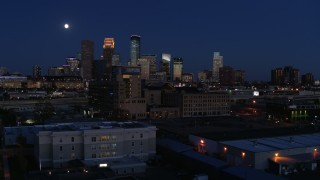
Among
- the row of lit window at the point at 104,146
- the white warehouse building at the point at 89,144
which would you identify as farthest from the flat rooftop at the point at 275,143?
the row of lit window at the point at 104,146

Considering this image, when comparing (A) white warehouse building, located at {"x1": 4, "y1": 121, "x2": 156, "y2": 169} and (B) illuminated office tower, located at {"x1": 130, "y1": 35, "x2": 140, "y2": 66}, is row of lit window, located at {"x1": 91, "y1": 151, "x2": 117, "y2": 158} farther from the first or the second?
(B) illuminated office tower, located at {"x1": 130, "y1": 35, "x2": 140, "y2": 66}

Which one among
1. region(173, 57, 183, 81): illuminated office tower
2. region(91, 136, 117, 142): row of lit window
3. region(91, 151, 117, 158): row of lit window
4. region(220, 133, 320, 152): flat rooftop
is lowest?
region(91, 151, 117, 158): row of lit window

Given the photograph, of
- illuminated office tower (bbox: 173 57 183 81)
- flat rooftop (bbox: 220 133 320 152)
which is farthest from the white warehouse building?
illuminated office tower (bbox: 173 57 183 81)

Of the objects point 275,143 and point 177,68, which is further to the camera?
point 177,68

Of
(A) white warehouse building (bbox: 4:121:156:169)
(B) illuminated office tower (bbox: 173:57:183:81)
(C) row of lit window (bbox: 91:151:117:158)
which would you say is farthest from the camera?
(B) illuminated office tower (bbox: 173:57:183:81)

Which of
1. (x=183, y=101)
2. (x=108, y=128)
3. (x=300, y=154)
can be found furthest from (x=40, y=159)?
(x=183, y=101)

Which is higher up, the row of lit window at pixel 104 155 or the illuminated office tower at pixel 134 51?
the illuminated office tower at pixel 134 51

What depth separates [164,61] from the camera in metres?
78.6

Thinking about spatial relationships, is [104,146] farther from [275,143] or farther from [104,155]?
[275,143]

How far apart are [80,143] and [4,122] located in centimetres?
900

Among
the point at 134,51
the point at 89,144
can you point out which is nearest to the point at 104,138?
the point at 89,144

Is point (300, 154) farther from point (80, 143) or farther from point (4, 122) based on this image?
point (4, 122)

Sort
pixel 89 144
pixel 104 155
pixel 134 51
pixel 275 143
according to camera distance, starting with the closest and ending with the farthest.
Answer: pixel 89 144 < pixel 104 155 < pixel 275 143 < pixel 134 51

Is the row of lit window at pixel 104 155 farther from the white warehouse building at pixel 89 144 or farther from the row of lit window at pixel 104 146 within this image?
the row of lit window at pixel 104 146
